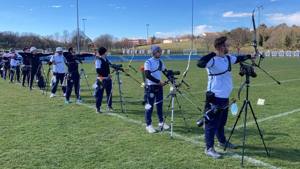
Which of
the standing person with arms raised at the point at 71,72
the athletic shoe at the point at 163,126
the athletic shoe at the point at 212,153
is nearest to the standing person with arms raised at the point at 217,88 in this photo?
the athletic shoe at the point at 212,153

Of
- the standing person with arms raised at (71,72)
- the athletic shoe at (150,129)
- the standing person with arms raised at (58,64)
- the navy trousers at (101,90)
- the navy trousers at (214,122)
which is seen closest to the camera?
the navy trousers at (214,122)

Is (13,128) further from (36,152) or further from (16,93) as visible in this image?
(16,93)

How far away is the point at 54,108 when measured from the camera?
13.0m

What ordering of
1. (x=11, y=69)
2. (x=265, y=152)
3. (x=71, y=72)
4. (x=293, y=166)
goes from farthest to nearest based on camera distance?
(x=11, y=69) → (x=71, y=72) → (x=265, y=152) → (x=293, y=166)

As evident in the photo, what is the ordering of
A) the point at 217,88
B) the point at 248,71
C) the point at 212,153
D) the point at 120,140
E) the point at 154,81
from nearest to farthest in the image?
1. the point at 248,71
2. the point at 212,153
3. the point at 217,88
4. the point at 120,140
5. the point at 154,81

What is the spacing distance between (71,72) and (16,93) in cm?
491

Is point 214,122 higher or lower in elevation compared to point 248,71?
lower

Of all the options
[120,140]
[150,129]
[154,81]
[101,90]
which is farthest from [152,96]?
[101,90]

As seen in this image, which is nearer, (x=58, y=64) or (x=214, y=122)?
(x=214, y=122)

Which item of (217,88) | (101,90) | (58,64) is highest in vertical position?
(58,64)

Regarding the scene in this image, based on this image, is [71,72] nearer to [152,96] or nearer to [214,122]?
[152,96]

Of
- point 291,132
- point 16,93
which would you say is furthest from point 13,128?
point 16,93

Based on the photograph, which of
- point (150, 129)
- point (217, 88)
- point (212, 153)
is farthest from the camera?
point (150, 129)

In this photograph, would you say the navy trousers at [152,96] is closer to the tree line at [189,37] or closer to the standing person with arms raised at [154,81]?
the standing person with arms raised at [154,81]
